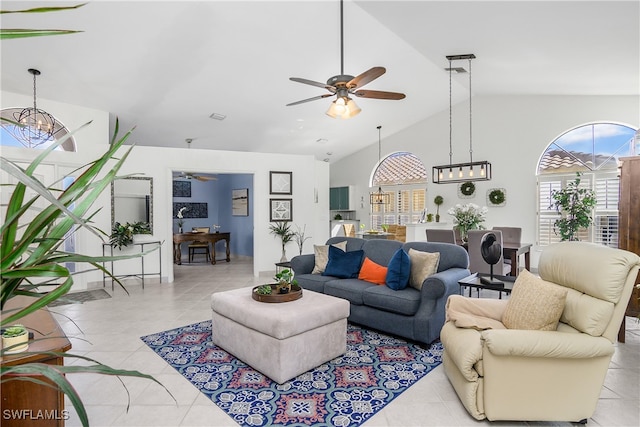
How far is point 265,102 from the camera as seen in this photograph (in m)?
6.20

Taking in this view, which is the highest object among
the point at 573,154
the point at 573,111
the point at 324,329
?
the point at 573,111

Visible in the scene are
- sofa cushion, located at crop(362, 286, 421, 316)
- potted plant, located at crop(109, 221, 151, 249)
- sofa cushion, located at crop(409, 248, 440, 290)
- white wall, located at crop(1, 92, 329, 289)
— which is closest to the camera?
sofa cushion, located at crop(362, 286, 421, 316)

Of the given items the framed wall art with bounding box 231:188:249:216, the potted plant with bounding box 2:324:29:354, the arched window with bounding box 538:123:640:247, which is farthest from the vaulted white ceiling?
the potted plant with bounding box 2:324:29:354

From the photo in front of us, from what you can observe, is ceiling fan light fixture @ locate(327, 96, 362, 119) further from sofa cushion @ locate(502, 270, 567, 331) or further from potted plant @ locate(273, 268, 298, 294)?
sofa cushion @ locate(502, 270, 567, 331)

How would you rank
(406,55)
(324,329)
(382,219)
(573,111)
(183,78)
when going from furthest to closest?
(382,219) < (573,111) < (406,55) < (183,78) < (324,329)

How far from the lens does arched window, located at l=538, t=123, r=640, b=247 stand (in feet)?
21.0

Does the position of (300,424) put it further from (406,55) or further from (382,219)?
(382,219)

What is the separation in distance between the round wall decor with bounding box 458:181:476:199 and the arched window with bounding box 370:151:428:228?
1021mm

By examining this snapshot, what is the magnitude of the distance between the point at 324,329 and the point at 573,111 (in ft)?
22.2

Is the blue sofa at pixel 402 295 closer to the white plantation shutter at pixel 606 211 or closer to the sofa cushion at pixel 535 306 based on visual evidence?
the sofa cushion at pixel 535 306

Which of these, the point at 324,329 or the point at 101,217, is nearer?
the point at 324,329

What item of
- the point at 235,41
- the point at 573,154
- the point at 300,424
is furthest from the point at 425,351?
the point at 573,154

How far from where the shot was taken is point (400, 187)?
942 centimetres

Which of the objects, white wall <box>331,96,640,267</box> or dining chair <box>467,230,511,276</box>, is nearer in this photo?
dining chair <box>467,230,511,276</box>
